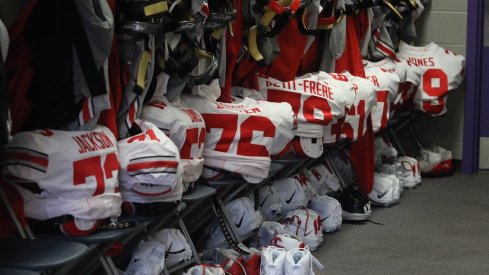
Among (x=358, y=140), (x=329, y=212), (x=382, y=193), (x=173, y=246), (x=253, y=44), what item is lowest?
(x=382, y=193)

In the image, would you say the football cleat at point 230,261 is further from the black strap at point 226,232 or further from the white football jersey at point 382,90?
the white football jersey at point 382,90

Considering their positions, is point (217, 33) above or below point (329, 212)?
above

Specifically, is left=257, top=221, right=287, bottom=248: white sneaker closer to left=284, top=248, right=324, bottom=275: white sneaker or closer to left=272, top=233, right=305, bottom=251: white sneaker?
left=272, top=233, right=305, bottom=251: white sneaker

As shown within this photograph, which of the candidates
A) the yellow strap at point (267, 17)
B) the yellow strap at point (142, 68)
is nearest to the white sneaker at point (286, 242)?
the yellow strap at point (267, 17)

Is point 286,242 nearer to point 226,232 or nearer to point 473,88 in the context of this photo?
point 226,232

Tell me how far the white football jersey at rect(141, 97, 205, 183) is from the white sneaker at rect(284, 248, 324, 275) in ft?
1.50

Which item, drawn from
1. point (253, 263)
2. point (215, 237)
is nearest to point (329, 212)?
point (215, 237)

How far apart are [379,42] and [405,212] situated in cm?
105

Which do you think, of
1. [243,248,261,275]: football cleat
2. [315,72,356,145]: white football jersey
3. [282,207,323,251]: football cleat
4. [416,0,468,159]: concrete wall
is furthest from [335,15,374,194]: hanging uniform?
[243,248,261,275]: football cleat

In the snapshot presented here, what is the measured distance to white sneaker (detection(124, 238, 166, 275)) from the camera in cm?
281

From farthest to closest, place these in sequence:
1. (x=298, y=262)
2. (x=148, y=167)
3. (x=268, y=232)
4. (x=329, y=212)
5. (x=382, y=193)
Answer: (x=382, y=193) → (x=329, y=212) → (x=268, y=232) → (x=298, y=262) → (x=148, y=167)

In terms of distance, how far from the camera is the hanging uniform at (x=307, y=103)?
3.92m

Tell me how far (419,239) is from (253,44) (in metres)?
1.25

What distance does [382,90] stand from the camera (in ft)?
15.3
